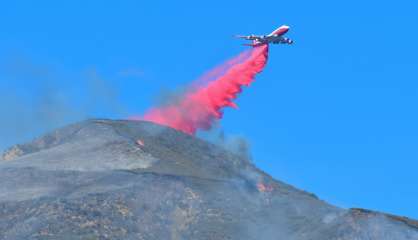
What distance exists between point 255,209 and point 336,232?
17.1m

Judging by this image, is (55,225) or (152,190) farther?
(152,190)

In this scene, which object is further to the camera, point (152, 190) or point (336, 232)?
point (152, 190)

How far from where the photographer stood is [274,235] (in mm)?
186750

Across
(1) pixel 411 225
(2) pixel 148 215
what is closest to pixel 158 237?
(2) pixel 148 215

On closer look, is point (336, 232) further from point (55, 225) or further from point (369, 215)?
point (55, 225)

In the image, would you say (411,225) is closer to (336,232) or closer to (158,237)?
(336,232)

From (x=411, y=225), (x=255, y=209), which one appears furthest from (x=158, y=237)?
(x=411, y=225)

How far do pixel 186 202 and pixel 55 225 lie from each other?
23875 millimetres

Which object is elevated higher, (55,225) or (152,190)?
(152,190)

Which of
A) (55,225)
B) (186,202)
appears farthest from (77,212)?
(186,202)

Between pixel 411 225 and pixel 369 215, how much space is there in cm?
645

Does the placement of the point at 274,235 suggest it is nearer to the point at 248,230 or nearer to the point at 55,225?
the point at 248,230

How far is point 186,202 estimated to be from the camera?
196250 mm

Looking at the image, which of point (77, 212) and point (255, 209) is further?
point (255, 209)
